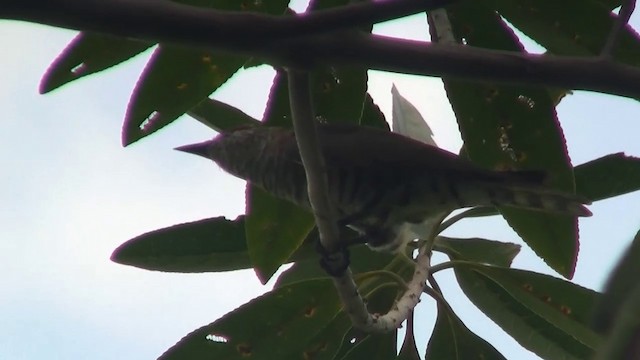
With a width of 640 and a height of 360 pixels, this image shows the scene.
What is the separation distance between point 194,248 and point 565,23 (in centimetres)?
130

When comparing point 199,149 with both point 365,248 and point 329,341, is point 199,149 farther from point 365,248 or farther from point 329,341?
point 329,341

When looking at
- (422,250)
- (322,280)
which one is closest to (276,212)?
(322,280)

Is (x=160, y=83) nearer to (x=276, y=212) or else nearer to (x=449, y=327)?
(x=276, y=212)

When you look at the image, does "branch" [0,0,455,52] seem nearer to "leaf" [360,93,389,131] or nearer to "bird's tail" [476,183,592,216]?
"bird's tail" [476,183,592,216]

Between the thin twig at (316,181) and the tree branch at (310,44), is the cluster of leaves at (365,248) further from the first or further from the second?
the tree branch at (310,44)

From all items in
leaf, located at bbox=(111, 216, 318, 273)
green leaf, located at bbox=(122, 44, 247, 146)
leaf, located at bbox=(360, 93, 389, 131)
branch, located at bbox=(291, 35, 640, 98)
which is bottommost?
leaf, located at bbox=(111, 216, 318, 273)

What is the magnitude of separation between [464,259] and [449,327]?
30 cm

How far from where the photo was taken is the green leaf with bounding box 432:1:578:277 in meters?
2.40

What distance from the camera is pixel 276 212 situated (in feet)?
8.57

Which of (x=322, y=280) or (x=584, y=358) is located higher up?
(x=322, y=280)

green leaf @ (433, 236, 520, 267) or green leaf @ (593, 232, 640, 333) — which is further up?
green leaf @ (433, 236, 520, 267)

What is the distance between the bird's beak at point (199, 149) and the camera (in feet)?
10.4

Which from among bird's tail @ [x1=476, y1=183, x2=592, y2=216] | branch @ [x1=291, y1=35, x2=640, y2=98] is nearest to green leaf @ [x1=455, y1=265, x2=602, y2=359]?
bird's tail @ [x1=476, y1=183, x2=592, y2=216]

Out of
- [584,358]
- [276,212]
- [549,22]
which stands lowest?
[584,358]
